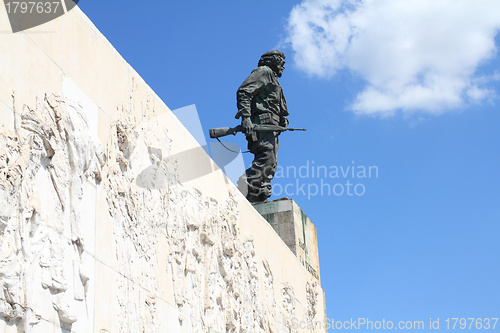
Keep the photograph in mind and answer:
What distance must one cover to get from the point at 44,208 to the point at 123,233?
1.13 meters

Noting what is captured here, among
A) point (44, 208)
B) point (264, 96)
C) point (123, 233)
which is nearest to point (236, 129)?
point (264, 96)

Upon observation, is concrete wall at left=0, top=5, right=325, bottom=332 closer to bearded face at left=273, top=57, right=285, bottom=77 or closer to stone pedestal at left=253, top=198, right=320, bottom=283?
stone pedestal at left=253, top=198, right=320, bottom=283

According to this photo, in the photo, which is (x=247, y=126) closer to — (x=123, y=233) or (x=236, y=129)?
(x=236, y=129)

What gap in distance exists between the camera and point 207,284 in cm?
711

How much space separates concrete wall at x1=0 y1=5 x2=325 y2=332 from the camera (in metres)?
4.37

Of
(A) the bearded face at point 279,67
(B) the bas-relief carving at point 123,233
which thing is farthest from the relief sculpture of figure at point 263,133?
(B) the bas-relief carving at point 123,233

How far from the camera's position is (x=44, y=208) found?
4.58m

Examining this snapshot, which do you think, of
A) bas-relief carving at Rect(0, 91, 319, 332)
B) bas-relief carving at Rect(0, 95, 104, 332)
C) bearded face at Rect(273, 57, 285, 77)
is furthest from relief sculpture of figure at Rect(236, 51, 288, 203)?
bas-relief carving at Rect(0, 95, 104, 332)

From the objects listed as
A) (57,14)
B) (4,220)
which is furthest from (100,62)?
(4,220)

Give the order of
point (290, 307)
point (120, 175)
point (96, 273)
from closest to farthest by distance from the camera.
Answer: point (96, 273) < point (120, 175) < point (290, 307)

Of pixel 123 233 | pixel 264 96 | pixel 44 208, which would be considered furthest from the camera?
pixel 264 96

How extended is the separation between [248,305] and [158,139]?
2291 millimetres

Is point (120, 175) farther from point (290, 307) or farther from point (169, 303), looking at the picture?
point (290, 307)

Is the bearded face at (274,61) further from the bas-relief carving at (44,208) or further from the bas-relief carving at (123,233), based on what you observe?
the bas-relief carving at (44,208)
